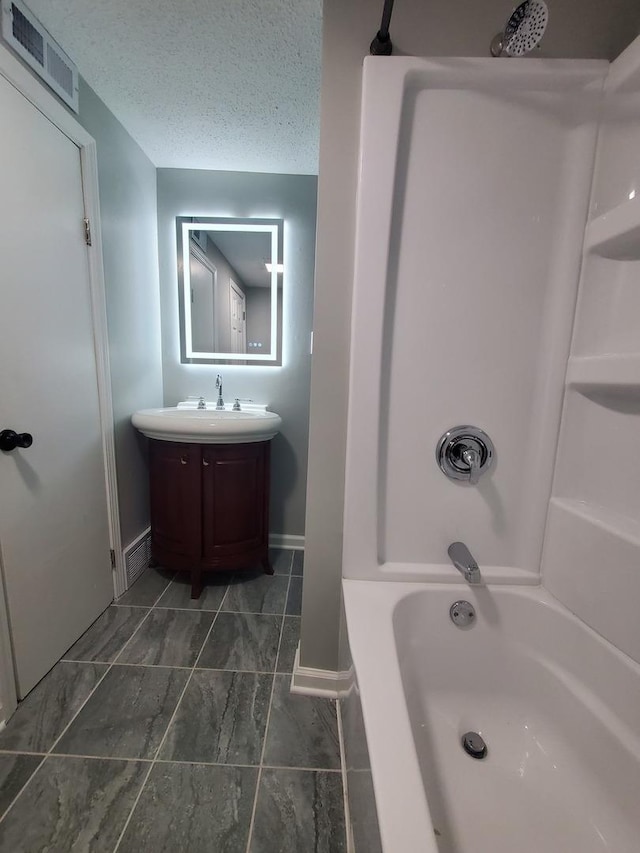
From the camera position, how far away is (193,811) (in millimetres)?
758

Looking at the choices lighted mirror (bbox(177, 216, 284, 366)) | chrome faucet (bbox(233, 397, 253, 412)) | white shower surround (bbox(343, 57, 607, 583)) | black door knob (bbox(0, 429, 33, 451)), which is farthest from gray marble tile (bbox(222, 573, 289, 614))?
lighted mirror (bbox(177, 216, 284, 366))

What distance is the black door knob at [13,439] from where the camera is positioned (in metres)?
0.92

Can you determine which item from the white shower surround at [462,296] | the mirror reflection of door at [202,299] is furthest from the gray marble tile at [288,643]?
the mirror reflection of door at [202,299]

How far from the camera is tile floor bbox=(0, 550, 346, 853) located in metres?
0.73

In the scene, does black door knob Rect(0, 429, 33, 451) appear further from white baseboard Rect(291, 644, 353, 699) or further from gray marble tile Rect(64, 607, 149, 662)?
white baseboard Rect(291, 644, 353, 699)

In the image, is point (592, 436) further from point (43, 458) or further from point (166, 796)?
point (43, 458)

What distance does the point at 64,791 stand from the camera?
790 millimetres

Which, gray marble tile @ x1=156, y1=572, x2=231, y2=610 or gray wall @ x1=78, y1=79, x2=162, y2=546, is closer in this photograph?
gray wall @ x1=78, y1=79, x2=162, y2=546

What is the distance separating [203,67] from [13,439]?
1418 mm

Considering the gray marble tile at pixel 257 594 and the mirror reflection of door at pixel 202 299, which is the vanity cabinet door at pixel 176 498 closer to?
the gray marble tile at pixel 257 594

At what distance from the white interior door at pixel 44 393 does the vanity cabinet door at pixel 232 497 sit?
0.47 m

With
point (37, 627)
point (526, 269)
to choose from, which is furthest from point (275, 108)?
point (37, 627)

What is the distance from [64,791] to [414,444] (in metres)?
1.29

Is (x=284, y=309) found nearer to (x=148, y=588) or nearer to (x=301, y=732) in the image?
(x=148, y=588)
